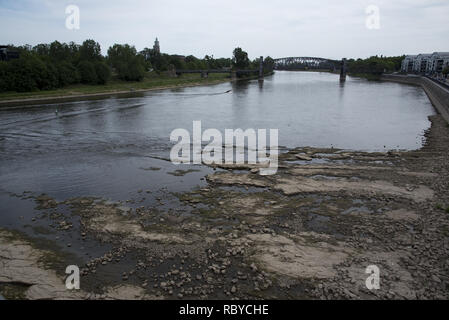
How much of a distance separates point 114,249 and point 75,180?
29.4 ft

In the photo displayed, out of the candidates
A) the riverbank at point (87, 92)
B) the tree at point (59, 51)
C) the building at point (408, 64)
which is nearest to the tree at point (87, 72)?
the riverbank at point (87, 92)

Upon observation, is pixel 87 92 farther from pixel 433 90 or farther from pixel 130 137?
pixel 433 90

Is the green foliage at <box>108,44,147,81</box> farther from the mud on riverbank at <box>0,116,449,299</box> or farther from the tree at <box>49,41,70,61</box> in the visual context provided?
the mud on riverbank at <box>0,116,449,299</box>

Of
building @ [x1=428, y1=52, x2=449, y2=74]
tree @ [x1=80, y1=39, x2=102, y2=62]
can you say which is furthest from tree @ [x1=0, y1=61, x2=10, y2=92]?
building @ [x1=428, y1=52, x2=449, y2=74]

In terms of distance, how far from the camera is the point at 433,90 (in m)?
60.8

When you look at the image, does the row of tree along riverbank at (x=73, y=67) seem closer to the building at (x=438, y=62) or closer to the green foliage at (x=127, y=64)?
the green foliage at (x=127, y=64)

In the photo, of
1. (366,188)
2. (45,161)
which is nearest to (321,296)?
(366,188)

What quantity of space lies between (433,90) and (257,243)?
65758 millimetres

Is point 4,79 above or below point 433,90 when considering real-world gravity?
above

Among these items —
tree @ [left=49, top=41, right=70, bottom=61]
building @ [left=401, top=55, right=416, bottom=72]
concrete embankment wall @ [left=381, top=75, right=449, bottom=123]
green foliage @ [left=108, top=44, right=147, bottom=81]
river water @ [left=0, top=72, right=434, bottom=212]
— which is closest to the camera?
river water @ [left=0, top=72, right=434, bottom=212]

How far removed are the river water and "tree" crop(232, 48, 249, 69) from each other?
363 ft

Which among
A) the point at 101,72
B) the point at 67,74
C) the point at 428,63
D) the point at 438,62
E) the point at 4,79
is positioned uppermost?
the point at 428,63

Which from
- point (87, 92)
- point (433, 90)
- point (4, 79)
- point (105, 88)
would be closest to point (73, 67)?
point (105, 88)

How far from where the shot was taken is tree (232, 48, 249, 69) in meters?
153
